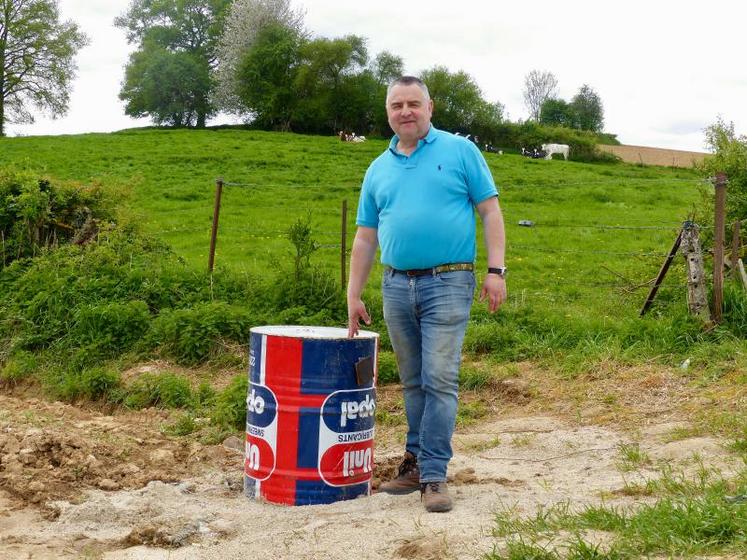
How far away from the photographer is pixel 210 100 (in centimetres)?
5178

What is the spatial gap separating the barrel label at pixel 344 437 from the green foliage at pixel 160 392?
289 cm

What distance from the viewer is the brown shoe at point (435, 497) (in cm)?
423

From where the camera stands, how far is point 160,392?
761cm

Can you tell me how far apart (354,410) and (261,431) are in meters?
0.51

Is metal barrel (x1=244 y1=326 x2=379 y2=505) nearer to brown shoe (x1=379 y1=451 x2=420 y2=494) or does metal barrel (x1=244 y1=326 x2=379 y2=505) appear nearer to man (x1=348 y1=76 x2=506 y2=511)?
brown shoe (x1=379 y1=451 x2=420 y2=494)

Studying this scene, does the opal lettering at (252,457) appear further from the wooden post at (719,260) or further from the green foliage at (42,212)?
the green foliage at (42,212)

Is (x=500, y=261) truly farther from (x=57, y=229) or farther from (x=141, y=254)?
(x=57, y=229)

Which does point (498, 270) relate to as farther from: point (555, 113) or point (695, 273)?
point (555, 113)

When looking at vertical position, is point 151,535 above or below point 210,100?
below

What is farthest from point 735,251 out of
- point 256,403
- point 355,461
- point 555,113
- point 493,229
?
point 555,113

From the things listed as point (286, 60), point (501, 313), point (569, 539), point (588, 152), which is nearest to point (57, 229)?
point (501, 313)

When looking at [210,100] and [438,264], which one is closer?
[438,264]

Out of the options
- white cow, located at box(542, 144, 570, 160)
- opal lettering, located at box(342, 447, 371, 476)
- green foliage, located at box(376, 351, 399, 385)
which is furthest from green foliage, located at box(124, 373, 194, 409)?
white cow, located at box(542, 144, 570, 160)

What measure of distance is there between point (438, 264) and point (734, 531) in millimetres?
1814
